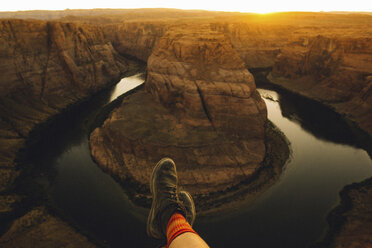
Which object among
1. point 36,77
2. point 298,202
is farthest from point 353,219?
point 36,77

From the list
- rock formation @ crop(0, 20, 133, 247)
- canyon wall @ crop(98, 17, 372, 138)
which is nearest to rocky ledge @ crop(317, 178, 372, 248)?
canyon wall @ crop(98, 17, 372, 138)

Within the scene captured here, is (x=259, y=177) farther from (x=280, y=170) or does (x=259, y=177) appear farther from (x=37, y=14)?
(x=37, y=14)

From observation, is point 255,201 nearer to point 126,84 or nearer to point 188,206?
point 188,206

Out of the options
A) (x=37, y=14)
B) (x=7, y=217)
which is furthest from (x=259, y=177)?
(x=37, y=14)

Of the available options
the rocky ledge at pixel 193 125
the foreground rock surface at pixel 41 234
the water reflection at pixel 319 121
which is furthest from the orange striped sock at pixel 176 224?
the water reflection at pixel 319 121

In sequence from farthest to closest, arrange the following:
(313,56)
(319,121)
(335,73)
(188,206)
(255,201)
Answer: (313,56), (335,73), (319,121), (255,201), (188,206)

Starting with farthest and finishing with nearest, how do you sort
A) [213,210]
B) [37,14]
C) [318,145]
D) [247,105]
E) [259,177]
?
[37,14] < [318,145] < [247,105] < [259,177] < [213,210]
